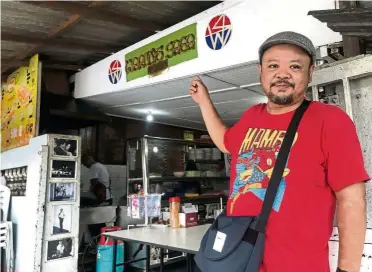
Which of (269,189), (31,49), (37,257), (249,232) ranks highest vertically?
(31,49)

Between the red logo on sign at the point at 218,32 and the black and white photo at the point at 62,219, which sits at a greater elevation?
the red logo on sign at the point at 218,32

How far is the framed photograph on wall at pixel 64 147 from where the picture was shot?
405 centimetres

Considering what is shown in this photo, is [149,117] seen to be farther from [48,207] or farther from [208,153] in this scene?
[48,207]

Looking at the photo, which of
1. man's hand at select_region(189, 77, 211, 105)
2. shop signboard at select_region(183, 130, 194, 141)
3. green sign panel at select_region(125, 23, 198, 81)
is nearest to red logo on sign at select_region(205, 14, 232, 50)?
green sign panel at select_region(125, 23, 198, 81)

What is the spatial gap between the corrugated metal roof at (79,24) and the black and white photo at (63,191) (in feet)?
5.96

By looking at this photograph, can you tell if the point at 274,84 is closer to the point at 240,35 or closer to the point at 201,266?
the point at 201,266

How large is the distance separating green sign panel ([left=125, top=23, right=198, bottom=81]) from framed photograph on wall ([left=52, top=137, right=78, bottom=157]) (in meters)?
1.17

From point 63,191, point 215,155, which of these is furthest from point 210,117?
point 215,155

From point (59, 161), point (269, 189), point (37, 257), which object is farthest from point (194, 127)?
point (269, 189)

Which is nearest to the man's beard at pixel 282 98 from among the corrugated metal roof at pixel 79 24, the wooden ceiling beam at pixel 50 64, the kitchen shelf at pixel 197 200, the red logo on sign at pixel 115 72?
the corrugated metal roof at pixel 79 24

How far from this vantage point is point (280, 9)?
2.52 m

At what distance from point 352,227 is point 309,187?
0.66 ft

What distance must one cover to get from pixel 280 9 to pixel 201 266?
207 cm

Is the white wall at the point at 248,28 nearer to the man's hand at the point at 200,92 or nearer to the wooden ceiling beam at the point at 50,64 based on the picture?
the man's hand at the point at 200,92
